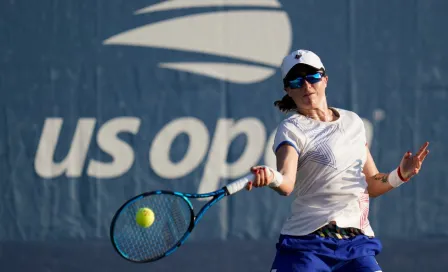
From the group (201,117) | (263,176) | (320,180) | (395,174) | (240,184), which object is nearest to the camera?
(263,176)

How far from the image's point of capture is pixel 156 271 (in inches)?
232

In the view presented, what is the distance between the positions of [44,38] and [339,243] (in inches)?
117

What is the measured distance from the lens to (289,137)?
374 centimetres

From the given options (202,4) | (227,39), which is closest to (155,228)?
(227,39)

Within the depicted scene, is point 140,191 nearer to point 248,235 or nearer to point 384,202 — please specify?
point 248,235

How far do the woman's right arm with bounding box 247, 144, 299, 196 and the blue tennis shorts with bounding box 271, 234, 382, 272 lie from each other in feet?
0.72

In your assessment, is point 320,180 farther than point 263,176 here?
Yes

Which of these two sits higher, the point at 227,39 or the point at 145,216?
the point at 227,39

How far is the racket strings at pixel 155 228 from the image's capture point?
3.86 meters

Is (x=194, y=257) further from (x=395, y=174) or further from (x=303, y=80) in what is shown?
(x=303, y=80)

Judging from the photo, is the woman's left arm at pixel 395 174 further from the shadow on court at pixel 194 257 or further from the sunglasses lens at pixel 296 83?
the shadow on court at pixel 194 257

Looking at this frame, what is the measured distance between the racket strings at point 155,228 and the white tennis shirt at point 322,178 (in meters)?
0.45

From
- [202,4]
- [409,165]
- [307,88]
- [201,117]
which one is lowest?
[201,117]

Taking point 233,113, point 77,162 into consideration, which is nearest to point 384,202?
point 233,113
